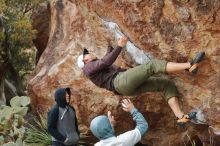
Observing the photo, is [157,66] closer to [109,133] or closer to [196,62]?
[196,62]

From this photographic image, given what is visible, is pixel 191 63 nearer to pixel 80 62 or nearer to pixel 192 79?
pixel 192 79

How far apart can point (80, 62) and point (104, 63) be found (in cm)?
60

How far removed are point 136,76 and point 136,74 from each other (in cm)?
3

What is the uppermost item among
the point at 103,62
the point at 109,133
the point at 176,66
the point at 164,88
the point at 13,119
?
the point at 103,62

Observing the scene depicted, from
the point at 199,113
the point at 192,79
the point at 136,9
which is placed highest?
the point at 136,9

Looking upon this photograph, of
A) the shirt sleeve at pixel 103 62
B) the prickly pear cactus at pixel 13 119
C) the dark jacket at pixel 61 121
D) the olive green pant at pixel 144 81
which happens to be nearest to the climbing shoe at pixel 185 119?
the olive green pant at pixel 144 81

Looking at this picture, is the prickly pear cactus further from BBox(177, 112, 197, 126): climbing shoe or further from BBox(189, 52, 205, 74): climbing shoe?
BBox(189, 52, 205, 74): climbing shoe

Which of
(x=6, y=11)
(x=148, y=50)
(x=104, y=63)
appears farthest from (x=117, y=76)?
(x=6, y=11)

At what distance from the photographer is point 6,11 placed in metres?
13.9

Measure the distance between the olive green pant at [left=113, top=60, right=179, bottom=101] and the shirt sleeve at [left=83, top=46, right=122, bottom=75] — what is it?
0.36 meters

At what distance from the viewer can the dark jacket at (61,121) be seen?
8336mm

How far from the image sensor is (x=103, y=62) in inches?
311

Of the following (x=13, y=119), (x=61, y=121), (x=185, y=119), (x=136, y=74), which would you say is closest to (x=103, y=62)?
(x=136, y=74)

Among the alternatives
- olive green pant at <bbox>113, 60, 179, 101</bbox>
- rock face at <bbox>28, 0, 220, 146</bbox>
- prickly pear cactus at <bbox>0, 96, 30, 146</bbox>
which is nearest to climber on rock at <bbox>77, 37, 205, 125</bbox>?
olive green pant at <bbox>113, 60, 179, 101</bbox>
